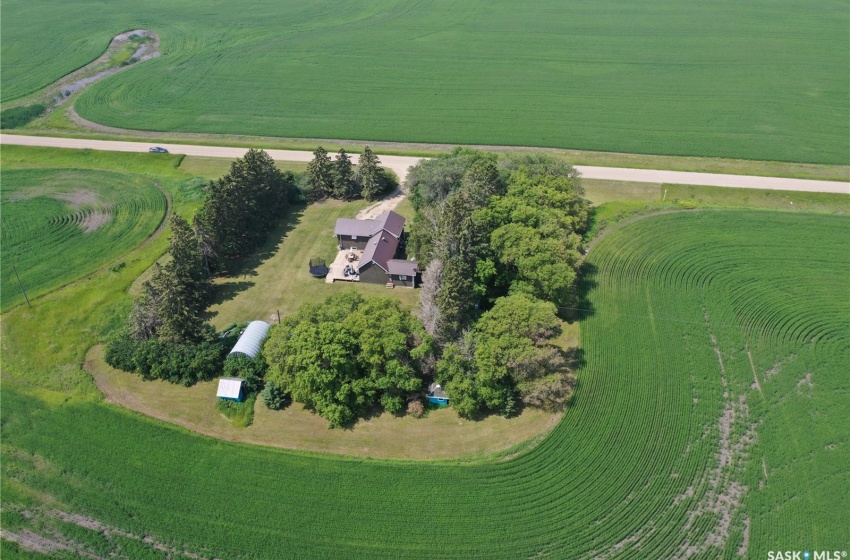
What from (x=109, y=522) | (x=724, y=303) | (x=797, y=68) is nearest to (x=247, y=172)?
(x=109, y=522)

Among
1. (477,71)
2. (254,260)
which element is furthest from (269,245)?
(477,71)

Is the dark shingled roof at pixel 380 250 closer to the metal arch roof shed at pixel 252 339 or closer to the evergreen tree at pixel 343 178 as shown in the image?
the metal arch roof shed at pixel 252 339

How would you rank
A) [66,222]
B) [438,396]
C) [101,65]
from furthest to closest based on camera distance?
[101,65] → [66,222] → [438,396]

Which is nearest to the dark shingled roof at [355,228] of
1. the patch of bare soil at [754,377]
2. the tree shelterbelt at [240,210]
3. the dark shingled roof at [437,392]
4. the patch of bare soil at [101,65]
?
the tree shelterbelt at [240,210]

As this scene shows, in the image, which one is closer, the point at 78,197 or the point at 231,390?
the point at 231,390

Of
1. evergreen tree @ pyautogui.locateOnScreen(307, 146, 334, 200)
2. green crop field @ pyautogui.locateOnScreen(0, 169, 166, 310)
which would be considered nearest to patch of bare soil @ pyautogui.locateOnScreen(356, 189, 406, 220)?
evergreen tree @ pyautogui.locateOnScreen(307, 146, 334, 200)

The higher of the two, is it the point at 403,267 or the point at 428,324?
the point at 403,267

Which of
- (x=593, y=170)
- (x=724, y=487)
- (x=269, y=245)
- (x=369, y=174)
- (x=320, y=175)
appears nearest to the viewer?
(x=724, y=487)

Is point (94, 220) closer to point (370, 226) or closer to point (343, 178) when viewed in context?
point (343, 178)
